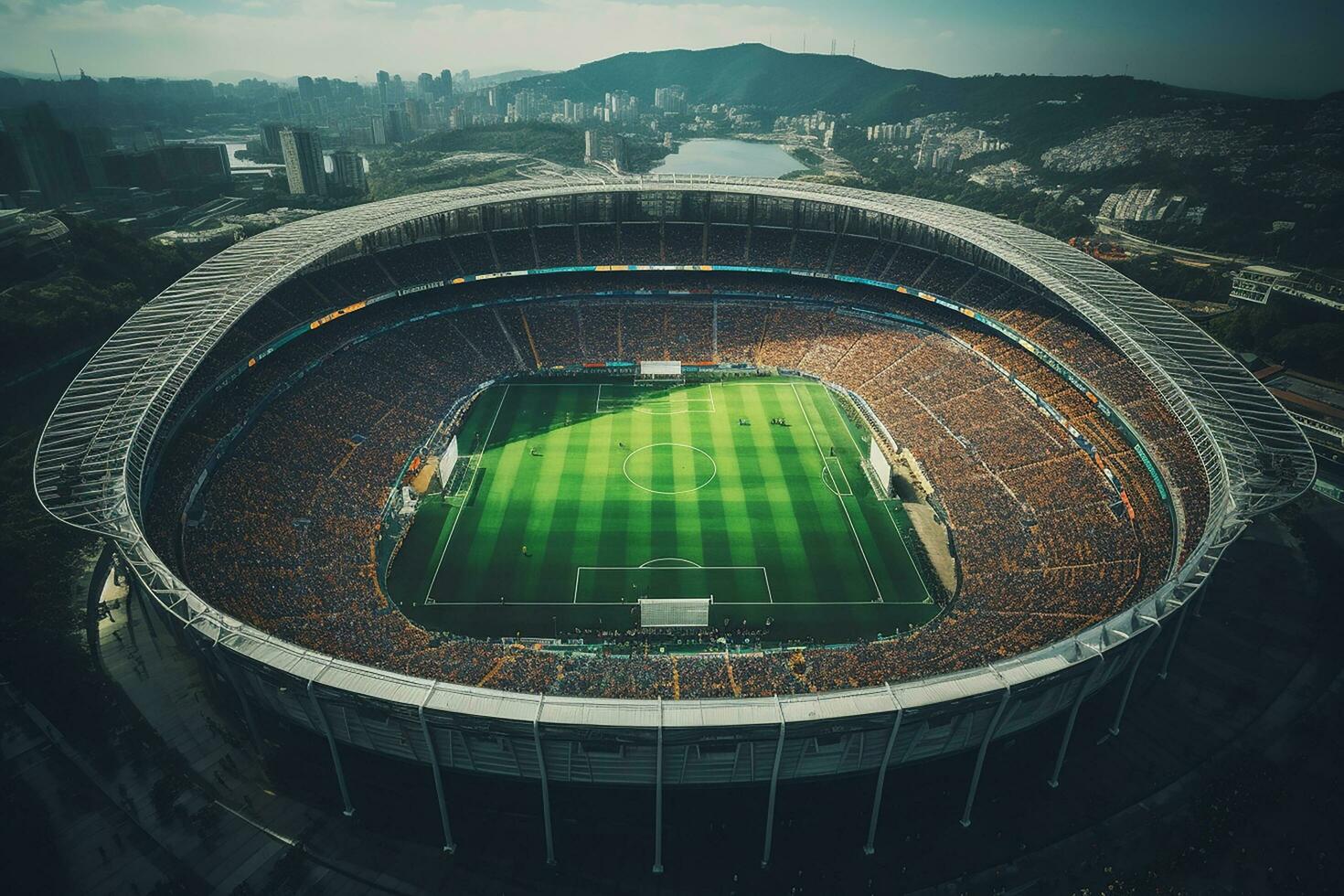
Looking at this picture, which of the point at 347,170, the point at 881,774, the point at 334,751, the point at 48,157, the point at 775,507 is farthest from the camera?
the point at 347,170

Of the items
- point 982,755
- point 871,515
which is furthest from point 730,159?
point 982,755

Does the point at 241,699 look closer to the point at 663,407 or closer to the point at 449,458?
the point at 449,458

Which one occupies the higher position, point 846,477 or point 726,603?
point 846,477

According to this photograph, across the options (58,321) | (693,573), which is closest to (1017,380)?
(693,573)

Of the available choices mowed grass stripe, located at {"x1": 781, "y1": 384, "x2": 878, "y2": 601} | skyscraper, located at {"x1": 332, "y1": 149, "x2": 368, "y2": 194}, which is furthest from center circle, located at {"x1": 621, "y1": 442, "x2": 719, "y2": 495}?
skyscraper, located at {"x1": 332, "y1": 149, "x2": 368, "y2": 194}

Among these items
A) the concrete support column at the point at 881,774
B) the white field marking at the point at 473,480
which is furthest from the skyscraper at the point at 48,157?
the concrete support column at the point at 881,774

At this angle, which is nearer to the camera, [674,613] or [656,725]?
[656,725]

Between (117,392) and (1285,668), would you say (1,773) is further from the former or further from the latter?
(1285,668)
